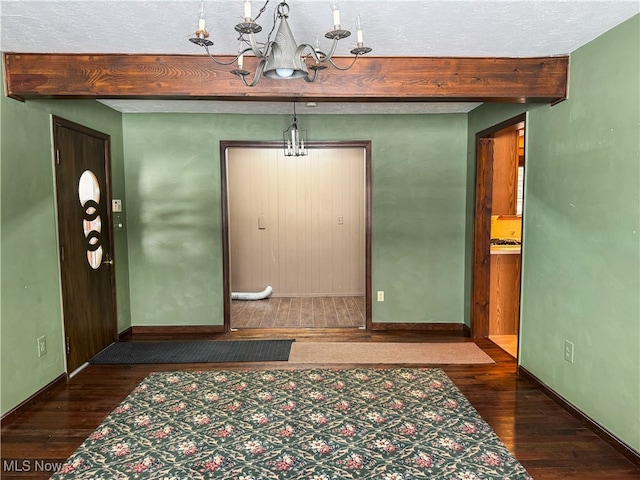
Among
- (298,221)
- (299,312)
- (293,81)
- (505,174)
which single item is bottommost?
(299,312)

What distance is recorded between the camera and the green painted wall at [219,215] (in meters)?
4.54

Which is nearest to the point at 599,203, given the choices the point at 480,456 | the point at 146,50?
the point at 480,456

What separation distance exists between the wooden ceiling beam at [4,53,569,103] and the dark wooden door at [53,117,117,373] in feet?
2.02

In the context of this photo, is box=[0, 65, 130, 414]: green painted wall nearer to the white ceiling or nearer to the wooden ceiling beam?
the wooden ceiling beam

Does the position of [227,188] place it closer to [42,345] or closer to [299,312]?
[299,312]

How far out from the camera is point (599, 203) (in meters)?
2.52

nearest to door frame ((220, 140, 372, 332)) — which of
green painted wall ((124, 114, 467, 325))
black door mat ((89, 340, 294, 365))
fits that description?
green painted wall ((124, 114, 467, 325))

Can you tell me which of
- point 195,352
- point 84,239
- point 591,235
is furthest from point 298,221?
point 591,235

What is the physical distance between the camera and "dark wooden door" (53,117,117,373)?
3.38 meters

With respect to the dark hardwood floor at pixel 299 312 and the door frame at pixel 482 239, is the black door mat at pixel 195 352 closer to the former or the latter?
the dark hardwood floor at pixel 299 312

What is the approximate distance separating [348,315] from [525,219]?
2.67m

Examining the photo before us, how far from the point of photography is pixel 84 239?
12.1ft

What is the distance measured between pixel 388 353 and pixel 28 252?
3088 millimetres

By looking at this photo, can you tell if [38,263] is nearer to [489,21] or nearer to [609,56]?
[489,21]
